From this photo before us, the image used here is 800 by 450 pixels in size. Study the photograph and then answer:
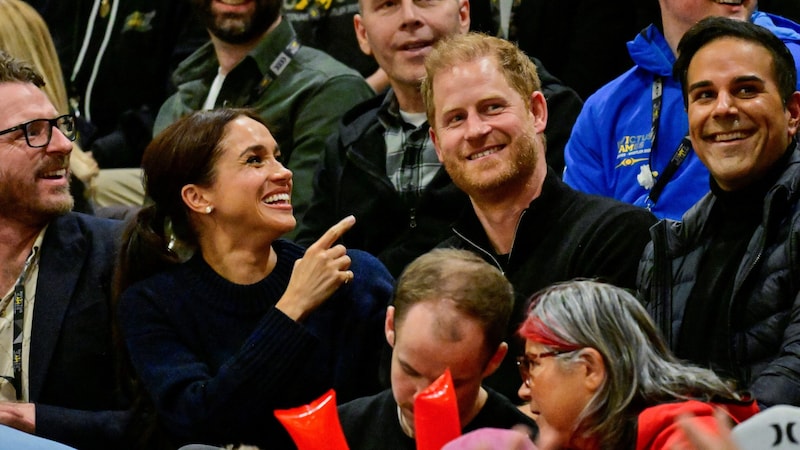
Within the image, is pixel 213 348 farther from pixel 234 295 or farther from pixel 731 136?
pixel 731 136

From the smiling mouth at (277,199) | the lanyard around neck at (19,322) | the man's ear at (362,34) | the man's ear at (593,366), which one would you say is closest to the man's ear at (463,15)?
the man's ear at (362,34)

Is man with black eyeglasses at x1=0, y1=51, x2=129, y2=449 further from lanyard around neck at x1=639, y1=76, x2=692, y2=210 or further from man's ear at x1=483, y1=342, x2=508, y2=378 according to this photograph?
lanyard around neck at x1=639, y1=76, x2=692, y2=210

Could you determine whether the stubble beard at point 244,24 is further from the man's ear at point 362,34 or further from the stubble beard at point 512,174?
the stubble beard at point 512,174

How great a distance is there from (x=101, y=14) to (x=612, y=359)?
3501 millimetres

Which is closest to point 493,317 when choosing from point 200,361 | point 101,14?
point 200,361

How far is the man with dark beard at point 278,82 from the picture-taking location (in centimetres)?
415

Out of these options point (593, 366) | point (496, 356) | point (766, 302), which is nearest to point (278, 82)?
point (496, 356)

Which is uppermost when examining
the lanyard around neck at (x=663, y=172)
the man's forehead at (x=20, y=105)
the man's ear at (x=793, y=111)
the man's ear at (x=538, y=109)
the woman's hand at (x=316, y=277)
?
the man's ear at (x=793, y=111)

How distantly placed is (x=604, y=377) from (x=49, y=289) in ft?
5.25

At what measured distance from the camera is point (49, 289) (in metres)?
3.32

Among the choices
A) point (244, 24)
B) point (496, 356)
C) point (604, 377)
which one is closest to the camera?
point (604, 377)

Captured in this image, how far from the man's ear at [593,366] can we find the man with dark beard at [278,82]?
179 cm

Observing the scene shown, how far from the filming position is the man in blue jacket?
11.1 feet

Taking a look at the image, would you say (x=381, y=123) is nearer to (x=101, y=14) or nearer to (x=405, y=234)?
(x=405, y=234)
